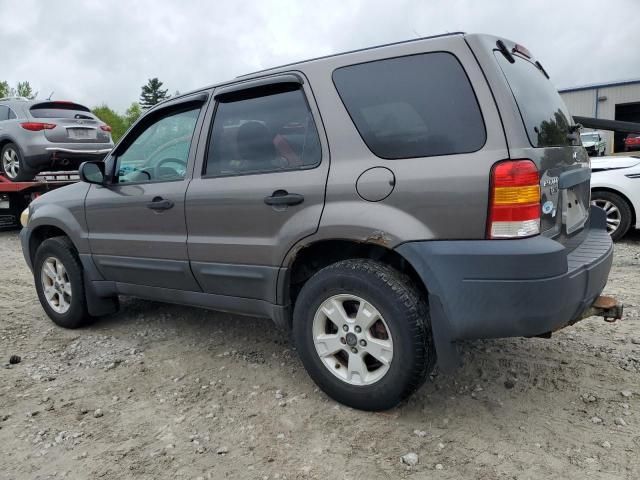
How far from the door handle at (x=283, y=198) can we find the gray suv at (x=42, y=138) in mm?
7161

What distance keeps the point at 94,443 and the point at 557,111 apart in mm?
3009

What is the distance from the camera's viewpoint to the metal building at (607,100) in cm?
3228

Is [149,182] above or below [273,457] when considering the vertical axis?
above

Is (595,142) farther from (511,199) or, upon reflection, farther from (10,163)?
(511,199)

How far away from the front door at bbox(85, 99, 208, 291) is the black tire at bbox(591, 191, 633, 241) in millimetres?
5579

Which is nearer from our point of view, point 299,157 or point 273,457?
point 273,457

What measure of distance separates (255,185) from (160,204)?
2.70 ft

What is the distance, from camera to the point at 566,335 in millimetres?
3779

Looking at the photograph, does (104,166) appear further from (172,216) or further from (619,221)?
(619,221)

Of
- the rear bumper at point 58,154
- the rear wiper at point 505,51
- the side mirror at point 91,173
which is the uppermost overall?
the rear wiper at point 505,51

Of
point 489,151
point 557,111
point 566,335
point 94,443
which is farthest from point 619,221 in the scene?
point 94,443

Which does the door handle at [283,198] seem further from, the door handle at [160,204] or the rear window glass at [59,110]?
the rear window glass at [59,110]

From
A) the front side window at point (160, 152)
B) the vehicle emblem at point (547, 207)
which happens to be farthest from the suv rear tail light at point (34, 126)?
the vehicle emblem at point (547, 207)

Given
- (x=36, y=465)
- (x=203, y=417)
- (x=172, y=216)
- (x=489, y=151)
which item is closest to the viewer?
(x=489, y=151)
